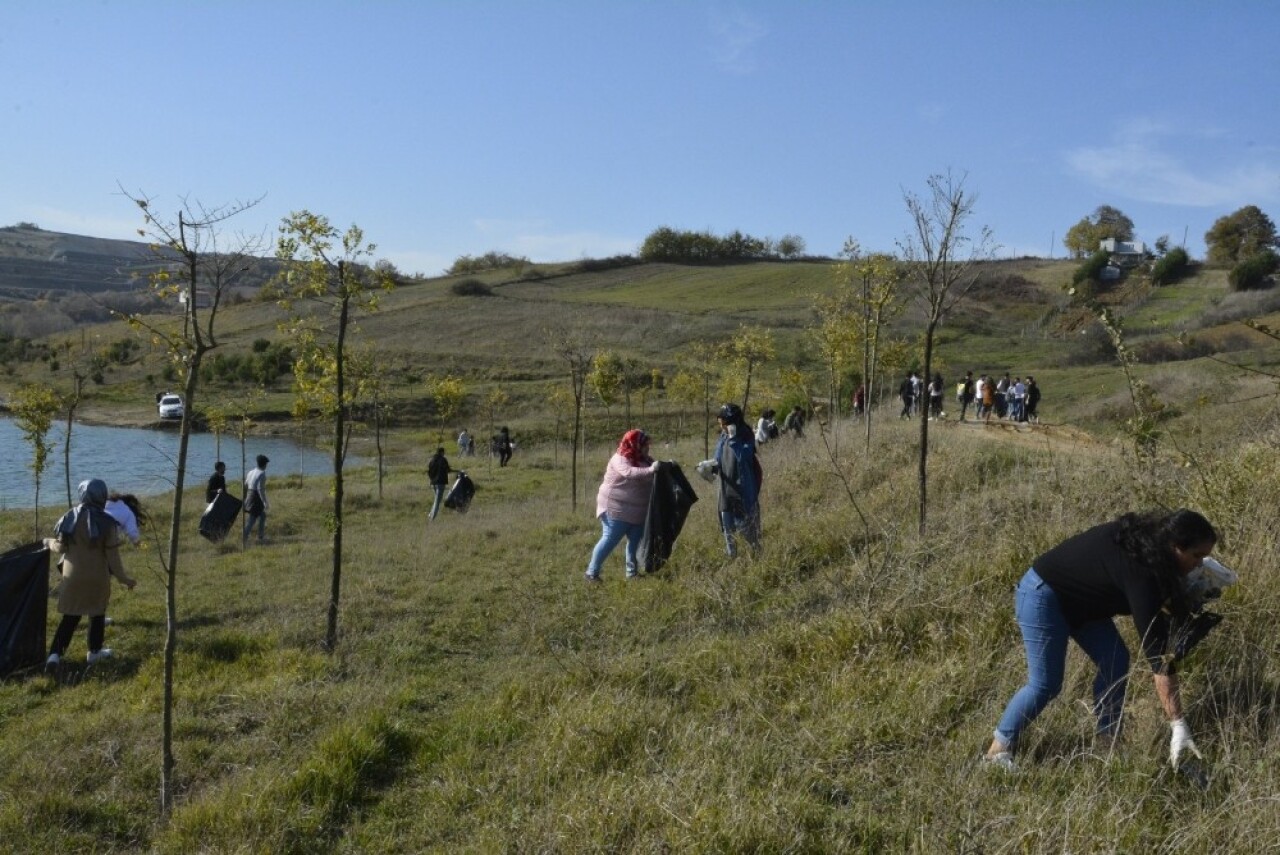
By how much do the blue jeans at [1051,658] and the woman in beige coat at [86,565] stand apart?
7117 millimetres

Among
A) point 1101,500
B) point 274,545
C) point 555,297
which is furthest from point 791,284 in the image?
point 1101,500

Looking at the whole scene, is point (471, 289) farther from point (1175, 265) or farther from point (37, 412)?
point (37, 412)

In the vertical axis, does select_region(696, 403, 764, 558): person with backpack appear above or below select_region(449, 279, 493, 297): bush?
below

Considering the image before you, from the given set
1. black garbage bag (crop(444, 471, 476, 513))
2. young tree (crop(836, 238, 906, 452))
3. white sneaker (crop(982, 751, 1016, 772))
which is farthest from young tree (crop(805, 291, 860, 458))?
white sneaker (crop(982, 751, 1016, 772))

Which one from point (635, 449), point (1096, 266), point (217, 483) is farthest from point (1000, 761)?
point (1096, 266)

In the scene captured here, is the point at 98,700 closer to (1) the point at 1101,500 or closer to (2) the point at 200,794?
(2) the point at 200,794

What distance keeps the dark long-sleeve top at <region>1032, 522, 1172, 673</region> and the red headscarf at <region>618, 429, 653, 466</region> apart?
4.99 meters

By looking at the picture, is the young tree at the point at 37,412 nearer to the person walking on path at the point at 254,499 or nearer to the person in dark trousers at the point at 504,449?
the person walking on path at the point at 254,499

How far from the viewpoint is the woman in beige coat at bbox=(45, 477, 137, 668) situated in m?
7.72

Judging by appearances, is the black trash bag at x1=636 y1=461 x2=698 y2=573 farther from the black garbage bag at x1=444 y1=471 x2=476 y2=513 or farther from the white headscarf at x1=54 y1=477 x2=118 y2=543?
the black garbage bag at x1=444 y1=471 x2=476 y2=513

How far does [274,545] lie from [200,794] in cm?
1014

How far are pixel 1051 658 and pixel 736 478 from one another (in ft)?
15.7

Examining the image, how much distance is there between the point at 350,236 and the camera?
8.03 m

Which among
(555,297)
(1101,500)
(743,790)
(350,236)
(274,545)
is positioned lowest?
(274,545)
